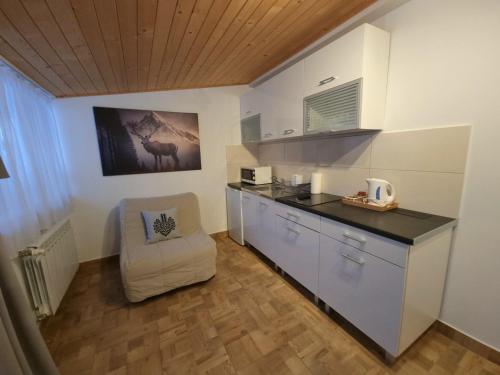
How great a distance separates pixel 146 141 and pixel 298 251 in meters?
2.25

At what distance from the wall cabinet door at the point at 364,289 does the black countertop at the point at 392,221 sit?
19 cm

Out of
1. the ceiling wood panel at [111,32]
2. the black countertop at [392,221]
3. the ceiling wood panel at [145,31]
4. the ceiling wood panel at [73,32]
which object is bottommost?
the black countertop at [392,221]

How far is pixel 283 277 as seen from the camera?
2.29 meters

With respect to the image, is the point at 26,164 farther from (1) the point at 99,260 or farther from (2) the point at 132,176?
(1) the point at 99,260

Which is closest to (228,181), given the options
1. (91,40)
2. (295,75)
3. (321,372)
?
(295,75)

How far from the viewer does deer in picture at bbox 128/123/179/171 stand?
Result: 2680mm

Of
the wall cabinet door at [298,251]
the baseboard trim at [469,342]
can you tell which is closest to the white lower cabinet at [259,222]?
the wall cabinet door at [298,251]

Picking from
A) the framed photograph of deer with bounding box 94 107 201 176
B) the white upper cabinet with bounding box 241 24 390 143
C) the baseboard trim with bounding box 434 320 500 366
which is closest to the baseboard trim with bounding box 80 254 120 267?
the framed photograph of deer with bounding box 94 107 201 176

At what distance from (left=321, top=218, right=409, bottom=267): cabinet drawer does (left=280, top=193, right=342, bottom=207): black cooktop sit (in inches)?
10.9

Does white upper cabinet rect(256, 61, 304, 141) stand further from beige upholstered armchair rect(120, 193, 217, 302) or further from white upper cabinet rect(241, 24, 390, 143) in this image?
beige upholstered armchair rect(120, 193, 217, 302)

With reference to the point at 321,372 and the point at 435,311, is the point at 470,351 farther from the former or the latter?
the point at 321,372

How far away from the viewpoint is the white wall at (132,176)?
7.98 ft

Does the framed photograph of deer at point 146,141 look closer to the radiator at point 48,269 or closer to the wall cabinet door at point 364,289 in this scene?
the radiator at point 48,269

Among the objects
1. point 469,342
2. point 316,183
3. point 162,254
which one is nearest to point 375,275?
point 469,342
